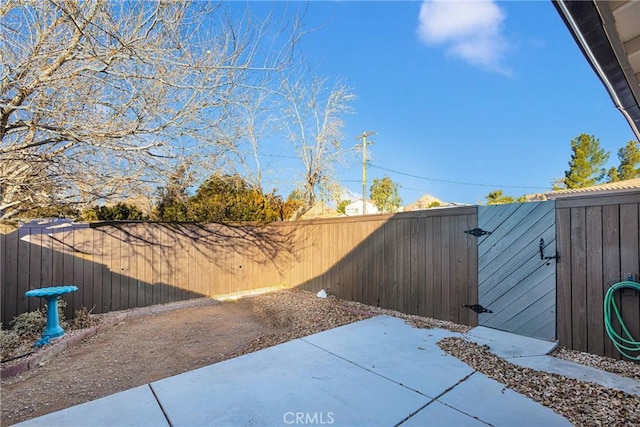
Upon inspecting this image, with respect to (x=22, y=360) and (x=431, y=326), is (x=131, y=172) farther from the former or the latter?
(x=431, y=326)

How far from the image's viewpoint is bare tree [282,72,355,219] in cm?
880

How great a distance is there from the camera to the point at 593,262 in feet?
9.66

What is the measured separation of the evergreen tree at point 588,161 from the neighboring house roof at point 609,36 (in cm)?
1451

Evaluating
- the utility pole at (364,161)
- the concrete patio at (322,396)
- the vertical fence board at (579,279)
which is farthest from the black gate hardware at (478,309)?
the utility pole at (364,161)

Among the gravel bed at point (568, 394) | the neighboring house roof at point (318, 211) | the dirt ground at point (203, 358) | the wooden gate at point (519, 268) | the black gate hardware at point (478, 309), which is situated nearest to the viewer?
the gravel bed at point (568, 394)

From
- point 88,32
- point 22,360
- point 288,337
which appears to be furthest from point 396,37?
point 22,360

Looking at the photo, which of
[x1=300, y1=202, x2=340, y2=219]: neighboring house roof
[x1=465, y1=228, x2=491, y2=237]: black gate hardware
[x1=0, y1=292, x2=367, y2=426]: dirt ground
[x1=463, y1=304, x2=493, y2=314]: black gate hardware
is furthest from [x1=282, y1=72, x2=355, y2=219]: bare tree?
[x1=463, y1=304, x2=493, y2=314]: black gate hardware

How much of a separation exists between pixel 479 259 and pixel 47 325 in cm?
510

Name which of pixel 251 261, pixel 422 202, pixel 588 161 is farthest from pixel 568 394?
pixel 422 202

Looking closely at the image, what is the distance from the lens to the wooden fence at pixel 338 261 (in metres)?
2.92

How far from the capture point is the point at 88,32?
224 centimetres

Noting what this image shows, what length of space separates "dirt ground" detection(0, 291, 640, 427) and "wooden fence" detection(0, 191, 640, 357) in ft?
1.07

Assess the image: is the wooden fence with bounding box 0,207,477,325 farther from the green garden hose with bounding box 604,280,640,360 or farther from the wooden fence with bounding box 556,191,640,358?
the green garden hose with bounding box 604,280,640,360

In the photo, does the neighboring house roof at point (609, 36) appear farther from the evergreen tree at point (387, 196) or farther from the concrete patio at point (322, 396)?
the evergreen tree at point (387, 196)
